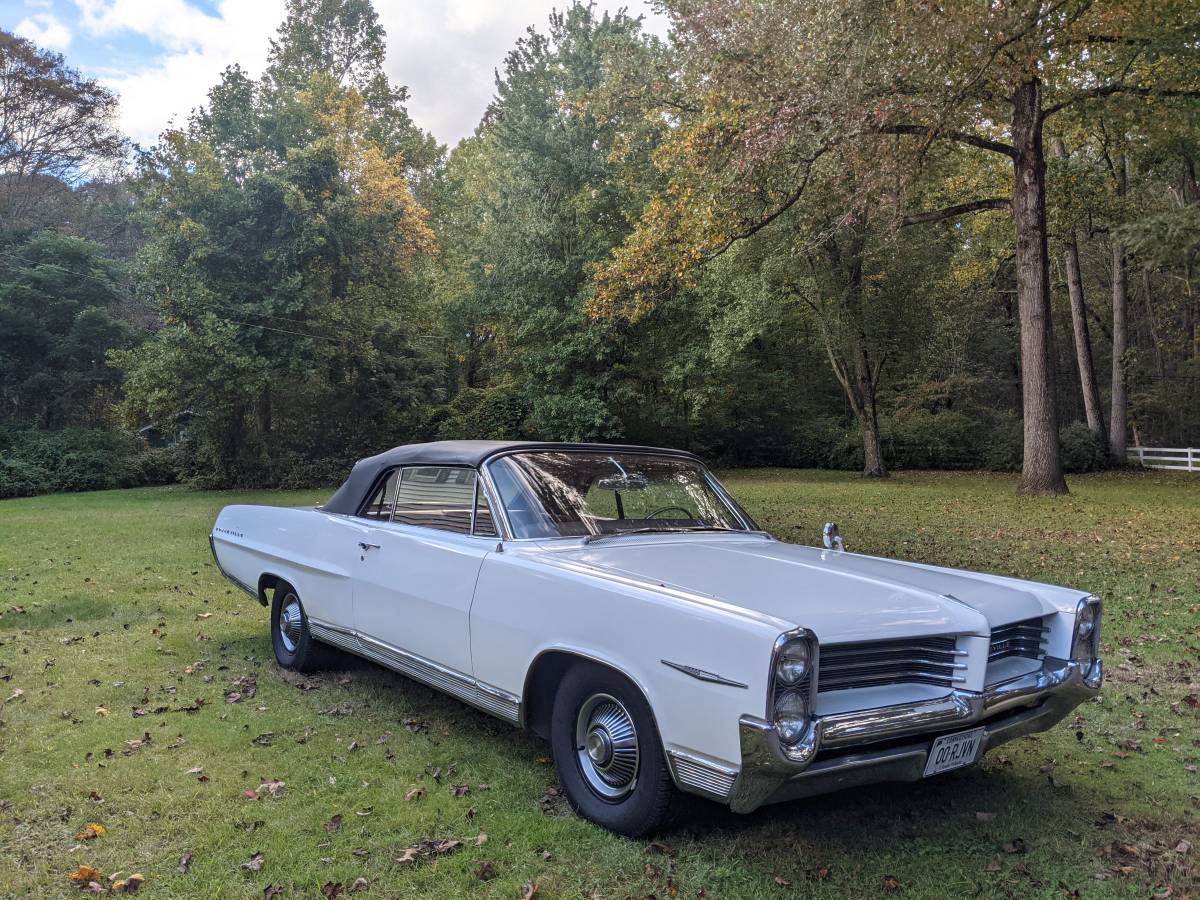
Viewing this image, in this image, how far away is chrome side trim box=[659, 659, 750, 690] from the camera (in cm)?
284

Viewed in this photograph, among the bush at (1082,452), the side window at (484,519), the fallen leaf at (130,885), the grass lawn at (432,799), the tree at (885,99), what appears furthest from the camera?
the bush at (1082,452)

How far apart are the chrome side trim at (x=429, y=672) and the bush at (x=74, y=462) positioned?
25690 mm

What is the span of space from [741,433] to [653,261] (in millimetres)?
20707

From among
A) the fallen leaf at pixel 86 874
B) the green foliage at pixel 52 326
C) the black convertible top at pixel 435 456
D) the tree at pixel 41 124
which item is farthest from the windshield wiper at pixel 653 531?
the tree at pixel 41 124

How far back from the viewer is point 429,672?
14.3ft

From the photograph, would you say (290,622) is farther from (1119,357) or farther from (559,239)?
(1119,357)

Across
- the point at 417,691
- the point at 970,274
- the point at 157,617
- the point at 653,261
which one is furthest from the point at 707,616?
the point at 970,274

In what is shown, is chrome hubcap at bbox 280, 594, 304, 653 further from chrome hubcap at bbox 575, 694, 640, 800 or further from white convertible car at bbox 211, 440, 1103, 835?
chrome hubcap at bbox 575, 694, 640, 800

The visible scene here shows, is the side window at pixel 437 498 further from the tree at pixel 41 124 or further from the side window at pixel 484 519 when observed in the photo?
the tree at pixel 41 124

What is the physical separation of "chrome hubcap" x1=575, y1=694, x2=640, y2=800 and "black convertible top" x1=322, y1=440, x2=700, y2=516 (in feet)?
5.16

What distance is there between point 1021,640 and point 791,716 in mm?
1425

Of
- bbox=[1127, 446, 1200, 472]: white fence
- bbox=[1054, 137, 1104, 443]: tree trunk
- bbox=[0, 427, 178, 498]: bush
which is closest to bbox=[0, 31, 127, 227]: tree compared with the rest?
bbox=[0, 427, 178, 498]: bush

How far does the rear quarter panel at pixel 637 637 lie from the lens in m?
2.84

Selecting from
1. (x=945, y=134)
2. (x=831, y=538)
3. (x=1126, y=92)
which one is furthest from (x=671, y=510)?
(x=1126, y=92)
